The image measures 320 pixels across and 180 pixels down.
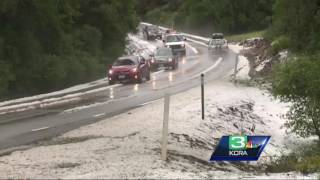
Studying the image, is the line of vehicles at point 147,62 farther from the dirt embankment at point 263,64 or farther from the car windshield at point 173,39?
the dirt embankment at point 263,64

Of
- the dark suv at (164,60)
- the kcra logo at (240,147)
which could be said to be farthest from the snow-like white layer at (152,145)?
the dark suv at (164,60)

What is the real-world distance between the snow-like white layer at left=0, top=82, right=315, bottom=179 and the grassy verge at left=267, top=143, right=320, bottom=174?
0.59 m

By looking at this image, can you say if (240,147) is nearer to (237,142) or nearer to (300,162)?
(237,142)

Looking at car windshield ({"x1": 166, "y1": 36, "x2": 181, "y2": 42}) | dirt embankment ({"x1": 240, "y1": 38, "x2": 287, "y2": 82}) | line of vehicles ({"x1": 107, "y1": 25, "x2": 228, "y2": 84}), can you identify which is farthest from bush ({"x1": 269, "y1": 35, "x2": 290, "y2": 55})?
car windshield ({"x1": 166, "y1": 36, "x2": 181, "y2": 42})

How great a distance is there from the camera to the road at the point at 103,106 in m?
17.3

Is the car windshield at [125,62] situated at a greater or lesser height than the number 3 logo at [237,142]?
lesser

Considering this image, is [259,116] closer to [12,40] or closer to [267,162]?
[267,162]

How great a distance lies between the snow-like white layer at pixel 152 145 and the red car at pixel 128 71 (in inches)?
432

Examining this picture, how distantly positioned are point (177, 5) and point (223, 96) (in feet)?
392

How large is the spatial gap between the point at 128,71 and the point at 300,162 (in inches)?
925

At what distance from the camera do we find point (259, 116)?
24328 mm

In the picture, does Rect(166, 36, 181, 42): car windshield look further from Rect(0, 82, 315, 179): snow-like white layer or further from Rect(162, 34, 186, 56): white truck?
Rect(0, 82, 315, 179): snow-like white layer

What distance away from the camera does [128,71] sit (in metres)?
36.9

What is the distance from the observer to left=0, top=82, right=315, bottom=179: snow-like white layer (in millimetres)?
11703
